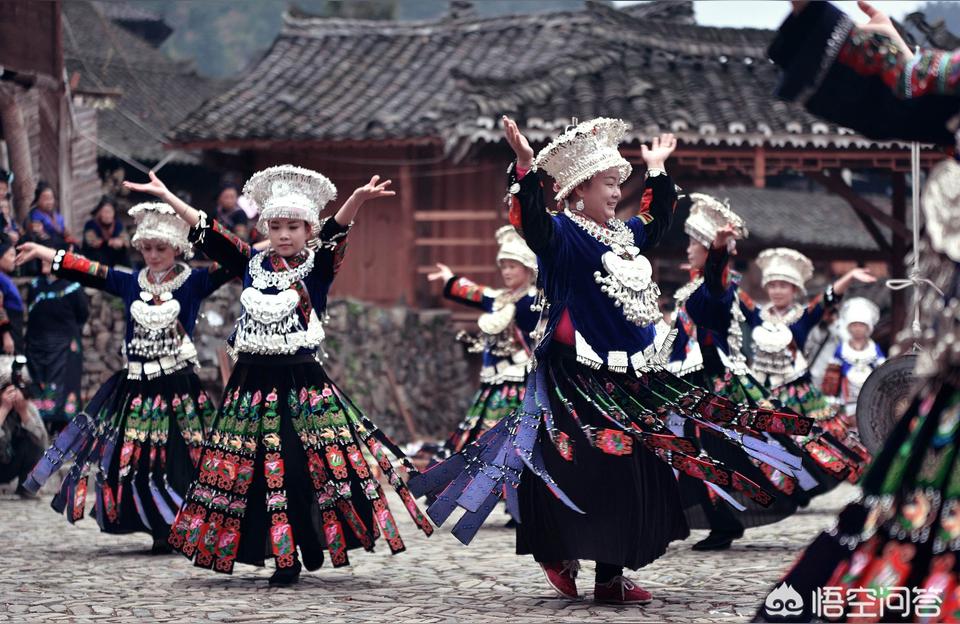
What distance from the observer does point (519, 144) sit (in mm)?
6324

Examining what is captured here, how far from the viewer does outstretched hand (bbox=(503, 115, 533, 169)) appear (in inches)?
246

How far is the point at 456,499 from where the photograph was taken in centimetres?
650

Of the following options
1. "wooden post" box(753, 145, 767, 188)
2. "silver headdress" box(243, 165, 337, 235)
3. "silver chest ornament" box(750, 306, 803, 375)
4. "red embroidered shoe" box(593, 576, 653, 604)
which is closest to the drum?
"red embroidered shoe" box(593, 576, 653, 604)

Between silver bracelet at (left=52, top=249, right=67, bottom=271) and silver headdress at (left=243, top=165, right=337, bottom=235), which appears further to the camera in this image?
silver bracelet at (left=52, top=249, right=67, bottom=271)

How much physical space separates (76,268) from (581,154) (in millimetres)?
2952

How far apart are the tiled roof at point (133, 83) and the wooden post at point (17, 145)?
12428 millimetres

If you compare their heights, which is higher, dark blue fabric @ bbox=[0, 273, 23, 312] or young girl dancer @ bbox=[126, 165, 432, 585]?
dark blue fabric @ bbox=[0, 273, 23, 312]

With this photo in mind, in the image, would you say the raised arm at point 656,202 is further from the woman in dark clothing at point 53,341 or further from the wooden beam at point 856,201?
the wooden beam at point 856,201

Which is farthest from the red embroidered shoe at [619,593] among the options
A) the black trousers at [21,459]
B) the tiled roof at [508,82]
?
the tiled roof at [508,82]

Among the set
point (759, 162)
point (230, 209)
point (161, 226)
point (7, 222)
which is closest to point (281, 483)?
point (161, 226)

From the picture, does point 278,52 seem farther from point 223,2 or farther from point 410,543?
point 223,2

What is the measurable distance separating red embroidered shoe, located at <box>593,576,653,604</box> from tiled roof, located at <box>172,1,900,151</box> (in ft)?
34.0

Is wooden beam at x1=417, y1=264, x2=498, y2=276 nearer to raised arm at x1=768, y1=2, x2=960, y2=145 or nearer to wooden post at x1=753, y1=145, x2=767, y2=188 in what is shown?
wooden post at x1=753, y1=145, x2=767, y2=188

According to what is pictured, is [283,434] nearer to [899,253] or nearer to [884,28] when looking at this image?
[884,28]
